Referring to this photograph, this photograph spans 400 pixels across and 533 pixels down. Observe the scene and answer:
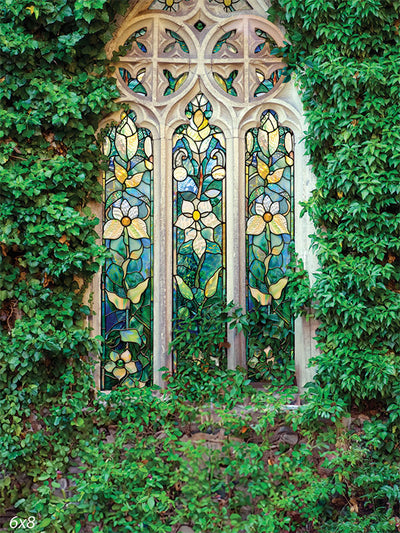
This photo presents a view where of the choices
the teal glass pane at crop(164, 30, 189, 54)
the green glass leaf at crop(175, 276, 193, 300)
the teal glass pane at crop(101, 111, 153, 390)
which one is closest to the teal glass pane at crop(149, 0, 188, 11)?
the teal glass pane at crop(164, 30, 189, 54)

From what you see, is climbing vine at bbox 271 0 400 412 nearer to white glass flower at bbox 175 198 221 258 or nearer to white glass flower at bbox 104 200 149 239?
white glass flower at bbox 175 198 221 258

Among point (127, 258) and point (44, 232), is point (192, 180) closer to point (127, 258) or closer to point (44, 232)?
point (127, 258)

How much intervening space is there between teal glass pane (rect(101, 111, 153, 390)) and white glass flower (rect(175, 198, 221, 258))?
249 mm

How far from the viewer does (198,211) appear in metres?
4.80

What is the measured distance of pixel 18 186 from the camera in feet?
14.4

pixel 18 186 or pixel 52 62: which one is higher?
pixel 52 62

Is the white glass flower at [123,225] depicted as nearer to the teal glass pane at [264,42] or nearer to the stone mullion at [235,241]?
the stone mullion at [235,241]

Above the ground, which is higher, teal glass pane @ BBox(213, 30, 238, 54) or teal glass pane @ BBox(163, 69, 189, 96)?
teal glass pane @ BBox(213, 30, 238, 54)

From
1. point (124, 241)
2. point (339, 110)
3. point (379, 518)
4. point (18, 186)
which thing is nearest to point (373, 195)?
point (339, 110)

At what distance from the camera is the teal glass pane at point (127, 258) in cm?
471

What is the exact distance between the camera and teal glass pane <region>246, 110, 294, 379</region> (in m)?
4.70

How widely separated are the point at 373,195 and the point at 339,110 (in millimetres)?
607

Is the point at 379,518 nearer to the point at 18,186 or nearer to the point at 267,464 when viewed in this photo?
the point at 267,464

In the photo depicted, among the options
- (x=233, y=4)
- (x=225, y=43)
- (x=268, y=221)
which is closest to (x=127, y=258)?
(x=268, y=221)
